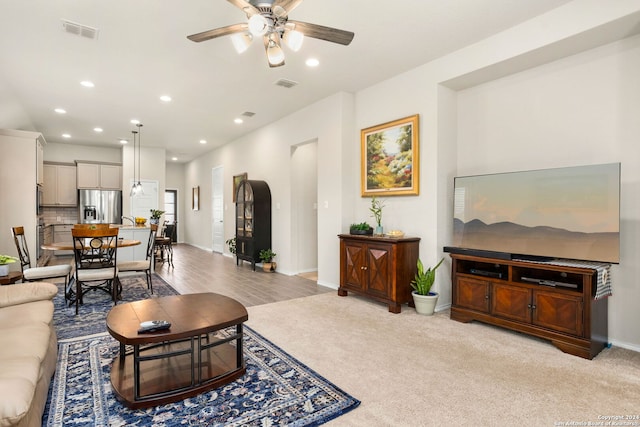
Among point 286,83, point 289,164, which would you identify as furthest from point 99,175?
point 286,83

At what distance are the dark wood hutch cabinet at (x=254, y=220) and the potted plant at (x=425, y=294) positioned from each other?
11.9 feet

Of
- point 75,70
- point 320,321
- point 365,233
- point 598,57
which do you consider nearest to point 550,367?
point 320,321

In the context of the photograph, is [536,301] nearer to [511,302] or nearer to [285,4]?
[511,302]

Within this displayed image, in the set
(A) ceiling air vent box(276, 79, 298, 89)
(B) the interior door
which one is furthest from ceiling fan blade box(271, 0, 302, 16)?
(B) the interior door

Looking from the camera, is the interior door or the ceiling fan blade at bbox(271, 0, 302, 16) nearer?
the ceiling fan blade at bbox(271, 0, 302, 16)

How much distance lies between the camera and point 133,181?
29.8 feet

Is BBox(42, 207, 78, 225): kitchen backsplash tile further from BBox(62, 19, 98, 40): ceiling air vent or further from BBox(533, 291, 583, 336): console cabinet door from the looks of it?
BBox(533, 291, 583, 336): console cabinet door

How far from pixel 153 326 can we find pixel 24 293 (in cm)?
138

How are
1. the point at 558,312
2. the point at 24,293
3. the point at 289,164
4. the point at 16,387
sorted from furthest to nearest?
the point at 289,164, the point at 558,312, the point at 24,293, the point at 16,387

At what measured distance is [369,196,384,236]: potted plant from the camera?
4.55 meters

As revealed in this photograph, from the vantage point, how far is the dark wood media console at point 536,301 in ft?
9.00

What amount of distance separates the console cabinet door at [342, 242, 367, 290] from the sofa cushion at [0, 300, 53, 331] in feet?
10.3

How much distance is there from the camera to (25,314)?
234 centimetres

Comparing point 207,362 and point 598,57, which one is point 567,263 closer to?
point 598,57
